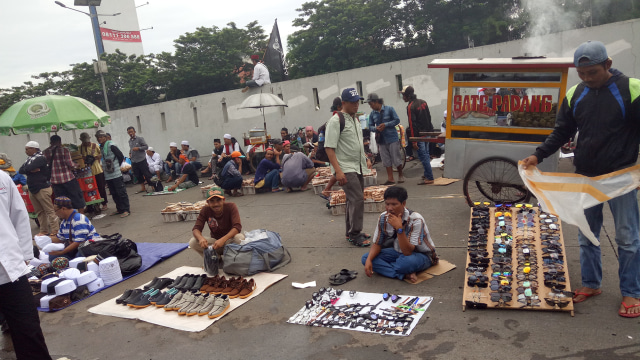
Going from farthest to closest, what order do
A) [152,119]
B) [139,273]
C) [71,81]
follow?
[71,81], [152,119], [139,273]

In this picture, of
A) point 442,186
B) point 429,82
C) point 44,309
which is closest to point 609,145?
point 442,186

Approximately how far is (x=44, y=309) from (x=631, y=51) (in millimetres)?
12580

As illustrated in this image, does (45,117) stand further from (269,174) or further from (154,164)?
(154,164)

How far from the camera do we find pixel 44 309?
5.19 metres

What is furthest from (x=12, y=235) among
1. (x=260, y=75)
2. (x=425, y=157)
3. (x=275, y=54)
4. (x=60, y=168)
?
(x=275, y=54)

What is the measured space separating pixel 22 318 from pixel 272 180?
25.1 ft

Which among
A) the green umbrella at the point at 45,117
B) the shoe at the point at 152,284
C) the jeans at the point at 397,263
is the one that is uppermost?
the green umbrella at the point at 45,117

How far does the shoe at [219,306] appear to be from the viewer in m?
4.36

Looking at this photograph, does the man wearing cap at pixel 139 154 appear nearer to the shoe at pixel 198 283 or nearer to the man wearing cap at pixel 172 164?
the man wearing cap at pixel 172 164

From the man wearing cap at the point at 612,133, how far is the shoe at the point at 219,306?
332cm

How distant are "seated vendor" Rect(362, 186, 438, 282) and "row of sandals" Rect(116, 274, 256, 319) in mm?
1442

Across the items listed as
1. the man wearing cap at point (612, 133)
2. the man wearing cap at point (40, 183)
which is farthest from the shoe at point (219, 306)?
the man wearing cap at point (40, 183)

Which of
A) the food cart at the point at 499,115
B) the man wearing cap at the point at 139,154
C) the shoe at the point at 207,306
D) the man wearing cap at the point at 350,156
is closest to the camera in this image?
the shoe at the point at 207,306

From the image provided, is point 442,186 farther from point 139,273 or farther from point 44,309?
point 44,309
